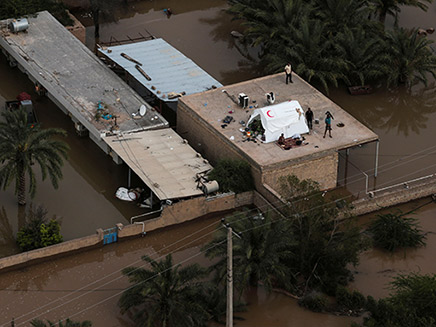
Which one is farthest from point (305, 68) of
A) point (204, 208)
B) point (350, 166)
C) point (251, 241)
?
point (251, 241)

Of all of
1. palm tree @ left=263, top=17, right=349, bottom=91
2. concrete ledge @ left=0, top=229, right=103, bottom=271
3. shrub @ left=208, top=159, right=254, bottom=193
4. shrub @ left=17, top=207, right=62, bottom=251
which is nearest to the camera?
concrete ledge @ left=0, top=229, right=103, bottom=271

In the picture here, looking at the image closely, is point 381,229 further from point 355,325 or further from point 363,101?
point 363,101

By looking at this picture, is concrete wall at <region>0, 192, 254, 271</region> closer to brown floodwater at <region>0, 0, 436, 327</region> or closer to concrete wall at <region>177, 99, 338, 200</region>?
brown floodwater at <region>0, 0, 436, 327</region>

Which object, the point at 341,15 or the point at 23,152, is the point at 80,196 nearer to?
the point at 23,152

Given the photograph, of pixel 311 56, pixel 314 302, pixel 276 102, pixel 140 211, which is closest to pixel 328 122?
pixel 276 102

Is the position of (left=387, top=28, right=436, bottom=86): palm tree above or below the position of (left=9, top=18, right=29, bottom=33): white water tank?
below

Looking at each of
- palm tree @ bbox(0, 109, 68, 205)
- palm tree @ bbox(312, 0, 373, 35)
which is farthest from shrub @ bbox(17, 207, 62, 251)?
palm tree @ bbox(312, 0, 373, 35)
